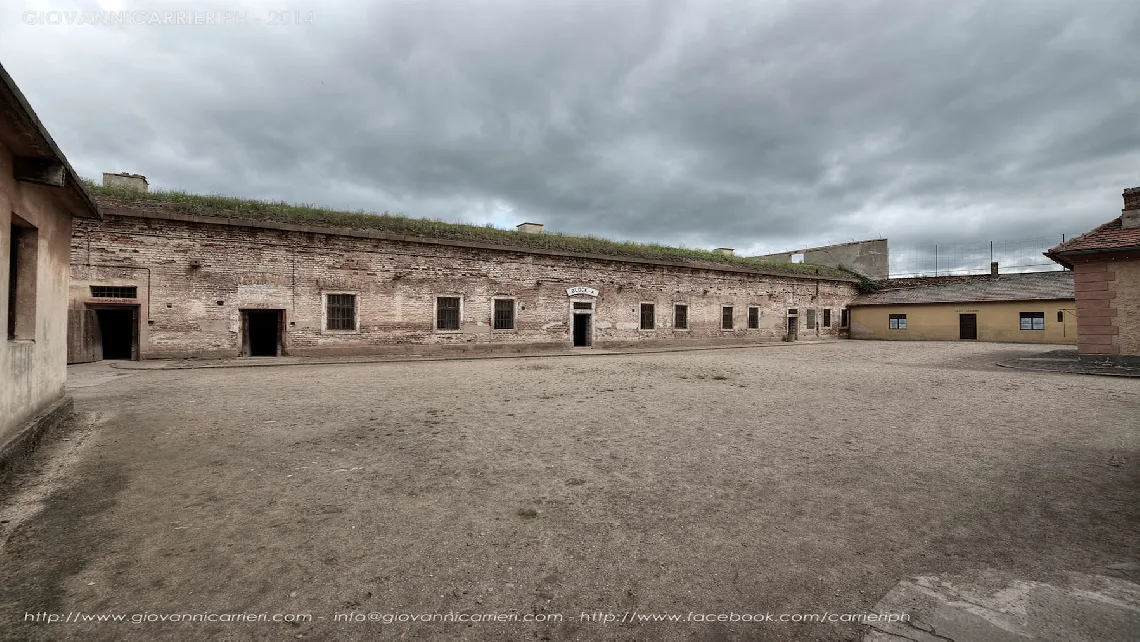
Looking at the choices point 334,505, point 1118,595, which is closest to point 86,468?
point 334,505

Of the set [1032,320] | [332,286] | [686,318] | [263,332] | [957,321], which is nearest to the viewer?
[332,286]

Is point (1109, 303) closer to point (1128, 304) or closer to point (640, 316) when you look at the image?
point (1128, 304)

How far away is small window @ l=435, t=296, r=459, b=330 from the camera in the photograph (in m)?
15.7

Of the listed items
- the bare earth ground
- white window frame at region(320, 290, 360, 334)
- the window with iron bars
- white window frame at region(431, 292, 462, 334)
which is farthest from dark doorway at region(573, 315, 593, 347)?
the bare earth ground

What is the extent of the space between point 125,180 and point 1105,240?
A: 27003 mm

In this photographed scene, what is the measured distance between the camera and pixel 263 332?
14.7 metres

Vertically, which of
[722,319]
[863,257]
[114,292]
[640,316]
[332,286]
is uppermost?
[863,257]

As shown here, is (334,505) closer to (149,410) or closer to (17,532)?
(17,532)

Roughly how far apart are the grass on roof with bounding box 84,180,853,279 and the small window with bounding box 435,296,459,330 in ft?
7.22

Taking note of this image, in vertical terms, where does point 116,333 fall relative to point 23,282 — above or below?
below

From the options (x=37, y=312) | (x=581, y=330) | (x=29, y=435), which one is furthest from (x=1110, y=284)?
(x=37, y=312)

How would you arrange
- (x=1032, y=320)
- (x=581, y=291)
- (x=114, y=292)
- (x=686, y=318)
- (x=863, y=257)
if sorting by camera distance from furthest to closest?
1. (x=863, y=257)
2. (x=1032, y=320)
3. (x=686, y=318)
4. (x=581, y=291)
5. (x=114, y=292)

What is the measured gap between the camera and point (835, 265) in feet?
116

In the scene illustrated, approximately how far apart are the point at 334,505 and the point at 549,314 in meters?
14.6
